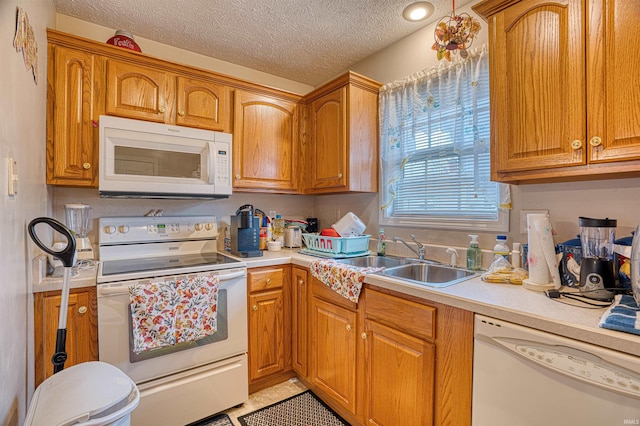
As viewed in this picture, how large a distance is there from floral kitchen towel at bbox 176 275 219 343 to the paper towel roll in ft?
4.99

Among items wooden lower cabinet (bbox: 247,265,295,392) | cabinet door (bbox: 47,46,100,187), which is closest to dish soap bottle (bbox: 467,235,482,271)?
wooden lower cabinet (bbox: 247,265,295,392)

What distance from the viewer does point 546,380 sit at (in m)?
0.94

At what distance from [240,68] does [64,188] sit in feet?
5.20

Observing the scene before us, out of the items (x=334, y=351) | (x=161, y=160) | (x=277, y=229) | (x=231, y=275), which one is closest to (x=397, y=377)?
(x=334, y=351)

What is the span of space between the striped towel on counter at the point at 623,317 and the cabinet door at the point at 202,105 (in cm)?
220

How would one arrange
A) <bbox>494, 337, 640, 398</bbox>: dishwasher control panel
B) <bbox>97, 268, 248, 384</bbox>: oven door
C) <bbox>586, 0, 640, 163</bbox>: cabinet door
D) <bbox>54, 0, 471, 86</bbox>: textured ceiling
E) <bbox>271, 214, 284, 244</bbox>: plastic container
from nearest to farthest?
<bbox>494, 337, 640, 398</bbox>: dishwasher control panel
<bbox>586, 0, 640, 163</bbox>: cabinet door
<bbox>97, 268, 248, 384</bbox>: oven door
<bbox>54, 0, 471, 86</bbox>: textured ceiling
<bbox>271, 214, 284, 244</bbox>: plastic container

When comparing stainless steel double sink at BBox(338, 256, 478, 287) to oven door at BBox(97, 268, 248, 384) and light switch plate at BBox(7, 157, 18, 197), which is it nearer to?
oven door at BBox(97, 268, 248, 384)

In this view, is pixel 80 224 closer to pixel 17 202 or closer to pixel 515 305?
pixel 17 202

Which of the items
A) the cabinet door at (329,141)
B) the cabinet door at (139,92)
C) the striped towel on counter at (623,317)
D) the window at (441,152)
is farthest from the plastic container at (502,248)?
the cabinet door at (139,92)

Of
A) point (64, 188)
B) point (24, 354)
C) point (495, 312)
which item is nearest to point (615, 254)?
point (495, 312)

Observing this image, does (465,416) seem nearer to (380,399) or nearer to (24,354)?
(380,399)

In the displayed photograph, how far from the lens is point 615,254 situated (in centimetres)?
117

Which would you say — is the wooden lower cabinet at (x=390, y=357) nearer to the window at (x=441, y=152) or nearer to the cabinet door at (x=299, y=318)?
the cabinet door at (x=299, y=318)

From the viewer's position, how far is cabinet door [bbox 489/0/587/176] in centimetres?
117
